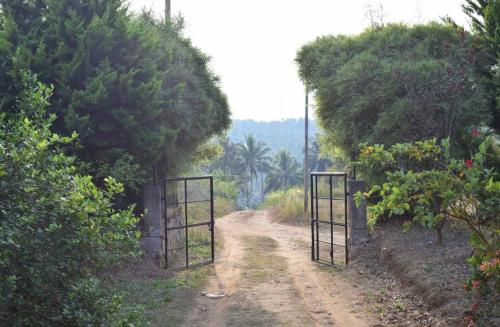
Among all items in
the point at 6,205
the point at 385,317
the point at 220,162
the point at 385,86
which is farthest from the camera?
the point at 220,162

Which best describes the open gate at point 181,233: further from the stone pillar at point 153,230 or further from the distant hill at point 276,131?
the distant hill at point 276,131

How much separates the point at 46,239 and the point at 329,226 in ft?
51.8

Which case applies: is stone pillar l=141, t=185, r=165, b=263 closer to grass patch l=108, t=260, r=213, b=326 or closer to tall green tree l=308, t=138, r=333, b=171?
grass patch l=108, t=260, r=213, b=326

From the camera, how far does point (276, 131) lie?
14800 cm

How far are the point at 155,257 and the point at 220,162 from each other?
52.0 m

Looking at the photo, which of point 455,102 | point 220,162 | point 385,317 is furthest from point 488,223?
point 220,162

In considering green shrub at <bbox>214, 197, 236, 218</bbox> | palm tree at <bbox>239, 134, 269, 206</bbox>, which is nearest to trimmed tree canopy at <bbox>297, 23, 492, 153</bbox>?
green shrub at <bbox>214, 197, 236, 218</bbox>

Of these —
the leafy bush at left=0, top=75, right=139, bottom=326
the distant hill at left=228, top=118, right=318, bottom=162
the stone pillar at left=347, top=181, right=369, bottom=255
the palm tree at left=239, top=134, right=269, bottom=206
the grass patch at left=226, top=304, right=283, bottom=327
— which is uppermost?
the distant hill at left=228, top=118, right=318, bottom=162

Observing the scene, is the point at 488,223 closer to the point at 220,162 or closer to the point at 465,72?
the point at 465,72

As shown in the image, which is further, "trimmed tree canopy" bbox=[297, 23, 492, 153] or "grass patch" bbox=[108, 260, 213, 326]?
"trimmed tree canopy" bbox=[297, 23, 492, 153]

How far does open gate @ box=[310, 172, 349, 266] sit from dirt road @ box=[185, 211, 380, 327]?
1.49 ft

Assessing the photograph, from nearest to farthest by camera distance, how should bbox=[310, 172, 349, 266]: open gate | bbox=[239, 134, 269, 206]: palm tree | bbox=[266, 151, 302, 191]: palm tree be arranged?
bbox=[310, 172, 349, 266]: open gate → bbox=[266, 151, 302, 191]: palm tree → bbox=[239, 134, 269, 206]: palm tree

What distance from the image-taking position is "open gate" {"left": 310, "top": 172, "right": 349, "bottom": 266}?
1116cm

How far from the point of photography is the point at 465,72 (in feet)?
35.8
